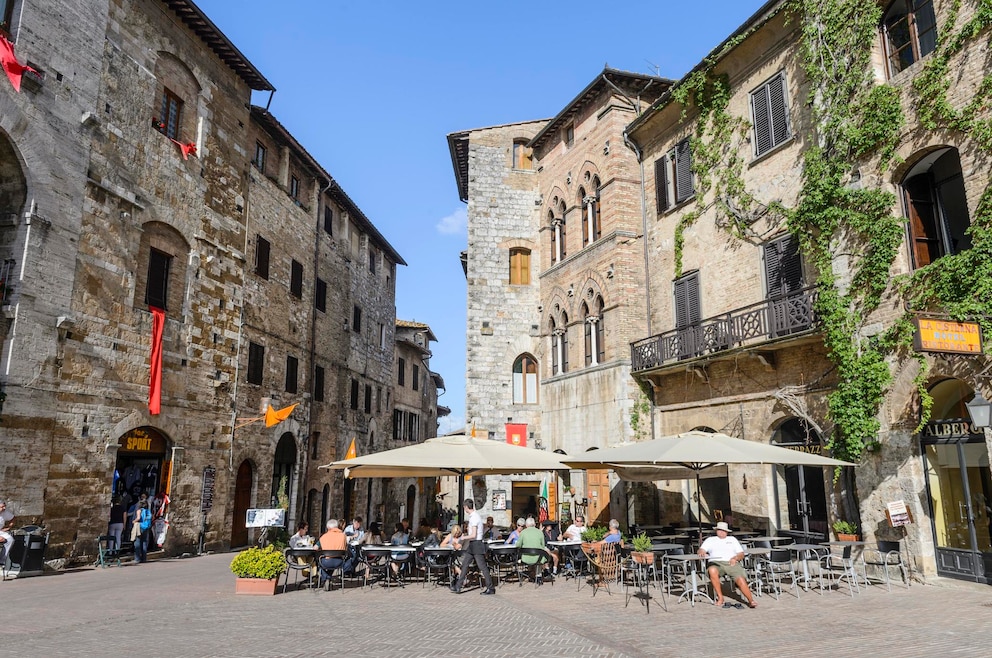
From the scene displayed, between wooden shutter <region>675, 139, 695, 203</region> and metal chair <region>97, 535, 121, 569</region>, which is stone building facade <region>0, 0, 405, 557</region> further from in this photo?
wooden shutter <region>675, 139, 695, 203</region>

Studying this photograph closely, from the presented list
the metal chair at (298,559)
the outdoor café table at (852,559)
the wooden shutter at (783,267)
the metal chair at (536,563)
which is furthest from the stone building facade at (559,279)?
the metal chair at (298,559)

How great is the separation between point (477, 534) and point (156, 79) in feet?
47.7

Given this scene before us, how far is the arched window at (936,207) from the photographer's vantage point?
12.1 metres

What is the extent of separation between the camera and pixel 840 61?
13.7 meters

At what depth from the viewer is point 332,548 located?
11977mm

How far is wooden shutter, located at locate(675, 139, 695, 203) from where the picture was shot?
745 inches

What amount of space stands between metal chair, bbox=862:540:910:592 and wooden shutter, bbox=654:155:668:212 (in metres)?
11.0

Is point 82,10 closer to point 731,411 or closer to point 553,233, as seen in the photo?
point 553,233

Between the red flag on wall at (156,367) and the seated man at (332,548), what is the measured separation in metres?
7.19

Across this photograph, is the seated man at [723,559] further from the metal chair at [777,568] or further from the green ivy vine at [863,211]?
the green ivy vine at [863,211]

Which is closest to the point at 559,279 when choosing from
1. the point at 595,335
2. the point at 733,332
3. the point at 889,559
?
the point at 595,335

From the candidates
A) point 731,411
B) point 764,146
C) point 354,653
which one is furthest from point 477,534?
point 764,146

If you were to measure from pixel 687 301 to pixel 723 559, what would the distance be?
30.6 ft

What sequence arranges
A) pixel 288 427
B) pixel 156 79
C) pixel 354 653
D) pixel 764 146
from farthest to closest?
pixel 288 427 < pixel 156 79 < pixel 764 146 < pixel 354 653
